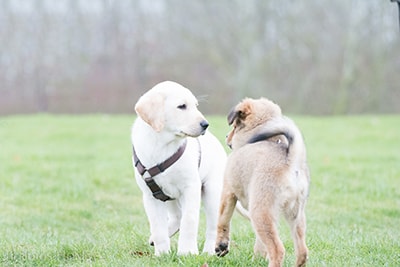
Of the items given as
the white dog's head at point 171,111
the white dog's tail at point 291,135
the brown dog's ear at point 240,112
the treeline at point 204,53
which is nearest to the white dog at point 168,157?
the white dog's head at point 171,111

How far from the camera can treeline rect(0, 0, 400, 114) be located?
85.9 ft

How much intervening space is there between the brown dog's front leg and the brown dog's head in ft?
1.32

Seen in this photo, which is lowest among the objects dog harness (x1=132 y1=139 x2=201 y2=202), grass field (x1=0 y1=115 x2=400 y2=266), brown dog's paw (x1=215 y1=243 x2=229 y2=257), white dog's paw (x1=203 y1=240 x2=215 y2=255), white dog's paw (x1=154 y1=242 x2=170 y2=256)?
grass field (x1=0 y1=115 x2=400 y2=266)

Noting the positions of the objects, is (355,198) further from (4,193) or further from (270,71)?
(270,71)

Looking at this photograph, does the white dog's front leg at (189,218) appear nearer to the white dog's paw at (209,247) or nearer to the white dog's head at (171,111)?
the white dog's paw at (209,247)

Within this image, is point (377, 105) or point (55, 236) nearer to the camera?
point (55, 236)

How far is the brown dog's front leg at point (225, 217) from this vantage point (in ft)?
15.6

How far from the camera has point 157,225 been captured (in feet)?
16.9

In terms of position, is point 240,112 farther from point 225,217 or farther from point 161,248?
point 161,248

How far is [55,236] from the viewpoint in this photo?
6.48 metres

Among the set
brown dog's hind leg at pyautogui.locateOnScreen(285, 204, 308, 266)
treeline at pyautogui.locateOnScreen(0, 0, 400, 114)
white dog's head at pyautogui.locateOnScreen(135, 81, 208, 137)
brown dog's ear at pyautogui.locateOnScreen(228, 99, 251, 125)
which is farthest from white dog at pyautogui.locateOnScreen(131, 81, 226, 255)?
treeline at pyautogui.locateOnScreen(0, 0, 400, 114)

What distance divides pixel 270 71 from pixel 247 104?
24736 mm

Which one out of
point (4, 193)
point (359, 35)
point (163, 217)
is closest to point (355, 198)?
point (163, 217)

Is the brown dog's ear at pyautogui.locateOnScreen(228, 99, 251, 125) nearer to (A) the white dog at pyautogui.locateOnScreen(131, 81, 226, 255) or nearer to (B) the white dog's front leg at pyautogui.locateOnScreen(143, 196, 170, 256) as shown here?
(A) the white dog at pyautogui.locateOnScreen(131, 81, 226, 255)
